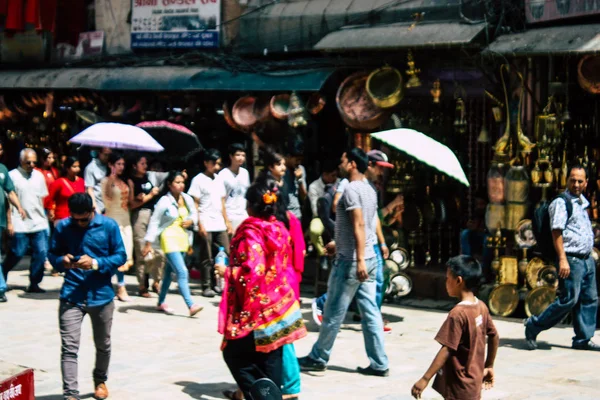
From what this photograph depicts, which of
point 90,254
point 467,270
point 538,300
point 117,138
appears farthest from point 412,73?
point 467,270

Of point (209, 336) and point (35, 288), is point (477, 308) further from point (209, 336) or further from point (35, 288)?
point (35, 288)

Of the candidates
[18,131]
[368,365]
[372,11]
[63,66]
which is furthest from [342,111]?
[18,131]

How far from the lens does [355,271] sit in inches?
335

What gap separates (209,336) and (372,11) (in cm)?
452

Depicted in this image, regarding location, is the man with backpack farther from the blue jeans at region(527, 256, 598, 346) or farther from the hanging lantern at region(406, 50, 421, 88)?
the hanging lantern at region(406, 50, 421, 88)

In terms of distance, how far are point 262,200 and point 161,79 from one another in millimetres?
8331

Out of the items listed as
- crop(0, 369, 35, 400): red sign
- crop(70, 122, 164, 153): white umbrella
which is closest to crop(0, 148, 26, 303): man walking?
crop(70, 122, 164, 153): white umbrella

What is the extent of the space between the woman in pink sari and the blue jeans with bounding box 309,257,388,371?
4.65 ft

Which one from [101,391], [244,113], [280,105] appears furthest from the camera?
[244,113]

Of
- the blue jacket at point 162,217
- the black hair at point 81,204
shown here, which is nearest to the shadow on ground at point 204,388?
the black hair at point 81,204

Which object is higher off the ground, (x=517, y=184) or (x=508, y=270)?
(x=517, y=184)

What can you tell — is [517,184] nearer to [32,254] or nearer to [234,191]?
[234,191]

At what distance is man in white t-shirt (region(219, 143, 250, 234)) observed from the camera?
490 inches

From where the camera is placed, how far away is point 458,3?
11828 millimetres
